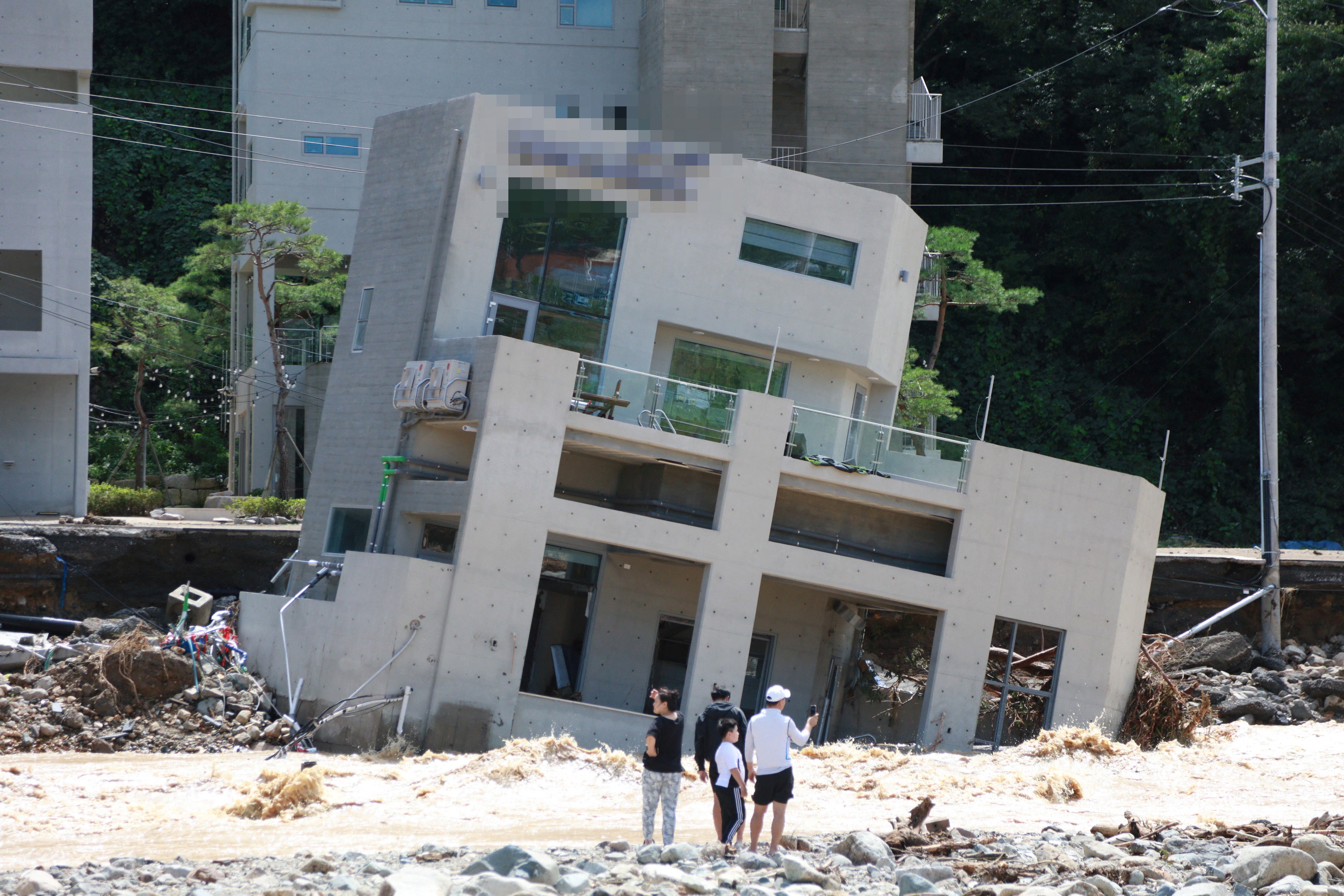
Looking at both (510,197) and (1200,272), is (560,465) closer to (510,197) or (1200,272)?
(510,197)

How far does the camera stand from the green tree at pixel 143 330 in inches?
1768

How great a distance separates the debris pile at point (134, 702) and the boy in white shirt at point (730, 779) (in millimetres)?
12021

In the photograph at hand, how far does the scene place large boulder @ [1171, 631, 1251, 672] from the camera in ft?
104

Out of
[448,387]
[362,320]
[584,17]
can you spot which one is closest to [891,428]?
[448,387]

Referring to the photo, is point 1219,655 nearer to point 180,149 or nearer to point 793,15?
point 793,15

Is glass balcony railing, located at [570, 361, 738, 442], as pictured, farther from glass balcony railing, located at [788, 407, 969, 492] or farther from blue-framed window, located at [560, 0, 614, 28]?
blue-framed window, located at [560, 0, 614, 28]

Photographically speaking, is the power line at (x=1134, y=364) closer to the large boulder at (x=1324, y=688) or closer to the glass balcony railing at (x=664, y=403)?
the large boulder at (x=1324, y=688)

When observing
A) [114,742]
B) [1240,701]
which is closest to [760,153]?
[1240,701]

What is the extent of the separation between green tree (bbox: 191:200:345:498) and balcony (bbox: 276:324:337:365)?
834 mm

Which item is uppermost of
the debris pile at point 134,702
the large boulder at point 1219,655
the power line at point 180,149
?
the power line at point 180,149

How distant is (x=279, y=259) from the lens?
142 feet

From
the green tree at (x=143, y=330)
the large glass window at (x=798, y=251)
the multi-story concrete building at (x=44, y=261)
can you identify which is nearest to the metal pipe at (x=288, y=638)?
the large glass window at (x=798, y=251)

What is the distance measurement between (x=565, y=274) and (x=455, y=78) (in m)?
20.1

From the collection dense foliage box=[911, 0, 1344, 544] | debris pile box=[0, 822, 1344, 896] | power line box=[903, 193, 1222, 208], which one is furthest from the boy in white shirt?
dense foliage box=[911, 0, 1344, 544]
